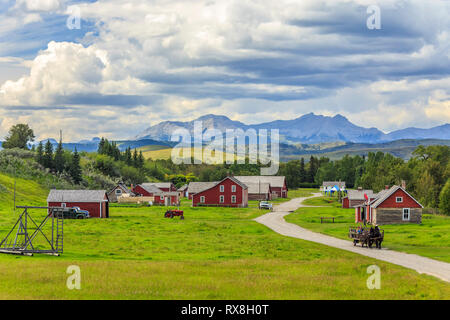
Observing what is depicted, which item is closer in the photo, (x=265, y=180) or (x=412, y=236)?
(x=412, y=236)

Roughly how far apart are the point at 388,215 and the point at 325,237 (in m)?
18.4

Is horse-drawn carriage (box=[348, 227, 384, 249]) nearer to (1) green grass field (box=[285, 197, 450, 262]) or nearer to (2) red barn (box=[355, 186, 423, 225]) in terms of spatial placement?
(1) green grass field (box=[285, 197, 450, 262])

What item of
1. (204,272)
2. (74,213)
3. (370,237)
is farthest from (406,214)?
(204,272)

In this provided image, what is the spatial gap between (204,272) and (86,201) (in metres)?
55.5

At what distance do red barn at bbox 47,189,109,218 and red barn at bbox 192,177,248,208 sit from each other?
36577 mm

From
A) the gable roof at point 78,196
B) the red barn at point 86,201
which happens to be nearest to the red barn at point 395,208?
the red barn at point 86,201

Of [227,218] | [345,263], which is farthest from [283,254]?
[227,218]

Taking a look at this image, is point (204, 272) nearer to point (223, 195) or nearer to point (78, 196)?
point (78, 196)

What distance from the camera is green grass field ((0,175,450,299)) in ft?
84.1

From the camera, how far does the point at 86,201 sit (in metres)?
83.9

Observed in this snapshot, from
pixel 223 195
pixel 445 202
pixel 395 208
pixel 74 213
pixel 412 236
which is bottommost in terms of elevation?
pixel 412 236

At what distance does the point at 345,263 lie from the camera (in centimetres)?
3547

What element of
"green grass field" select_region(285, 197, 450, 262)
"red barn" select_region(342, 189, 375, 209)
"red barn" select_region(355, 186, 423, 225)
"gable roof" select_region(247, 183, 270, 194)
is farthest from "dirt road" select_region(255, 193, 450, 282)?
"gable roof" select_region(247, 183, 270, 194)

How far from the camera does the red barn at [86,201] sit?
274 feet
